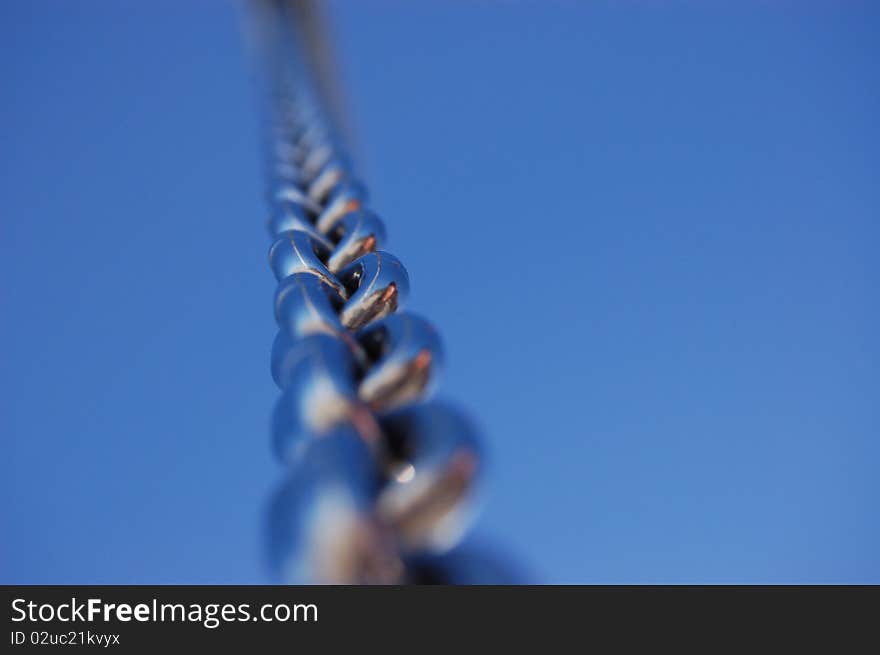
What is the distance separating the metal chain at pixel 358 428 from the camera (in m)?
0.17

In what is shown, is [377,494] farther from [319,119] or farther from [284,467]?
[319,119]

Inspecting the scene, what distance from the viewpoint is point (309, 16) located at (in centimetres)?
118

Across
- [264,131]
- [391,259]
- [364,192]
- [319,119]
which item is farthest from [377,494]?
[264,131]

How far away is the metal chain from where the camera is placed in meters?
0.17

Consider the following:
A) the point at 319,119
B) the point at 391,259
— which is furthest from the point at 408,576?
the point at 319,119

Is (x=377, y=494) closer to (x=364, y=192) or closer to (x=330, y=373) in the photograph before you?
(x=330, y=373)

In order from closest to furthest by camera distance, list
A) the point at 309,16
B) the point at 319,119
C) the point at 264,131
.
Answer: the point at 319,119 → the point at 264,131 → the point at 309,16

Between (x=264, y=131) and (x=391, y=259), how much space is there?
448 mm

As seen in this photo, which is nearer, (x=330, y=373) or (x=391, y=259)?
(x=330, y=373)

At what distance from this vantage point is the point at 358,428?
0.19 m

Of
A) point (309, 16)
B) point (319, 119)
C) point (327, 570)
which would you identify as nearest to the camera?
point (327, 570)

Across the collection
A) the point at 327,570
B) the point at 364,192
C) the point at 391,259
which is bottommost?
the point at 327,570

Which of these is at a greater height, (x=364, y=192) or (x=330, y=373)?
(x=364, y=192)
